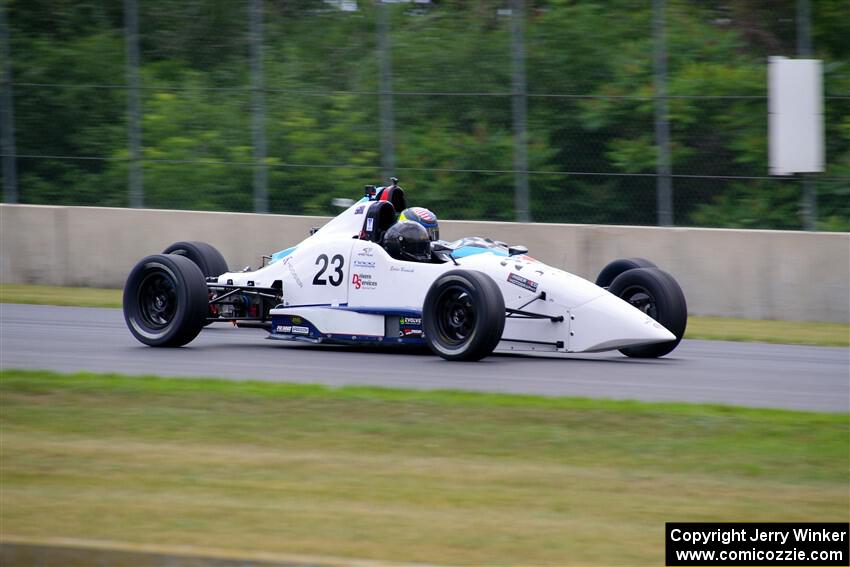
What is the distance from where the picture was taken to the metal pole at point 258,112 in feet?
63.9

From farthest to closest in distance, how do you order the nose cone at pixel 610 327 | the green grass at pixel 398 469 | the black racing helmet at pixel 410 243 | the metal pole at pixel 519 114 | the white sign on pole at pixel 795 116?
the metal pole at pixel 519 114 < the white sign on pole at pixel 795 116 < the black racing helmet at pixel 410 243 < the nose cone at pixel 610 327 < the green grass at pixel 398 469

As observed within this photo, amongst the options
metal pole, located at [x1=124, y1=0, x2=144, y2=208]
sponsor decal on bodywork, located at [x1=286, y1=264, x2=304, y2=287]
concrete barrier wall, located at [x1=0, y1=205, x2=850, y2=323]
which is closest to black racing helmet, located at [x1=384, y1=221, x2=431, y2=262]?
sponsor decal on bodywork, located at [x1=286, y1=264, x2=304, y2=287]

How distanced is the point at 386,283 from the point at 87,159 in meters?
9.23

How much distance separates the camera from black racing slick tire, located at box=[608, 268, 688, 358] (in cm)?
1233

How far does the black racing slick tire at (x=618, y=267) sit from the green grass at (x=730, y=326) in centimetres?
183

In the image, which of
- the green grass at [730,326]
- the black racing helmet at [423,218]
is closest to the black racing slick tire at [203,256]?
the green grass at [730,326]

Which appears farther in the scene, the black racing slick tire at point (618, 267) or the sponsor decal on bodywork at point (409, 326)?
the black racing slick tire at point (618, 267)

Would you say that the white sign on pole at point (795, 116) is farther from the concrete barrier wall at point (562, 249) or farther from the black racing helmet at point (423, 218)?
the black racing helmet at point (423, 218)

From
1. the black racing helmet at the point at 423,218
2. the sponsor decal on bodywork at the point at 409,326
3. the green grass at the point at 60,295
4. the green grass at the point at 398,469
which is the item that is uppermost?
the black racing helmet at the point at 423,218

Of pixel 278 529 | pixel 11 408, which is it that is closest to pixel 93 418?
pixel 11 408

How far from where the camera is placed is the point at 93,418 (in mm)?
9289

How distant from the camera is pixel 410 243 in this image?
12.6 m

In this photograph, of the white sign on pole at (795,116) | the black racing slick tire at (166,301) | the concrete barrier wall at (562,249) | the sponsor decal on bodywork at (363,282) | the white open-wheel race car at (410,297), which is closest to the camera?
the white open-wheel race car at (410,297)

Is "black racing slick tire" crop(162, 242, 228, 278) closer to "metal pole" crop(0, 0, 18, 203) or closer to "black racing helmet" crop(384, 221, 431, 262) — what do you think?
"black racing helmet" crop(384, 221, 431, 262)
